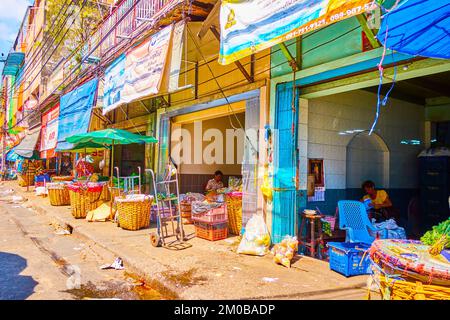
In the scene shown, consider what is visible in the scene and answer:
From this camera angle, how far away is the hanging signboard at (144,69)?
273 inches

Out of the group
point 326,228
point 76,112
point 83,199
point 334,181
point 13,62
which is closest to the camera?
point 326,228

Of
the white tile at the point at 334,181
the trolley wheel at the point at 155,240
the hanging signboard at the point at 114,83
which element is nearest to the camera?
the trolley wheel at the point at 155,240

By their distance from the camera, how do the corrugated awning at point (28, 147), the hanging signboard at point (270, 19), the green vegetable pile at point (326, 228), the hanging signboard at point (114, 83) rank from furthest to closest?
the corrugated awning at point (28, 147) → the hanging signboard at point (114, 83) → the green vegetable pile at point (326, 228) → the hanging signboard at point (270, 19)

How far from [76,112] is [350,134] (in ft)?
35.4

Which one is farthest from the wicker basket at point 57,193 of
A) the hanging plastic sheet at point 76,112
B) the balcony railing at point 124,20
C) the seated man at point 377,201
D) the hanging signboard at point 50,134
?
the seated man at point 377,201

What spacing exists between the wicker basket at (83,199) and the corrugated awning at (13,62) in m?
28.9

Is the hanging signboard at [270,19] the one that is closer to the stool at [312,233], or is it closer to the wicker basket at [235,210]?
the stool at [312,233]

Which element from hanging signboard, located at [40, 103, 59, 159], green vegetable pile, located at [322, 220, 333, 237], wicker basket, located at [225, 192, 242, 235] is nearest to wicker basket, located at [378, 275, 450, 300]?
green vegetable pile, located at [322, 220, 333, 237]

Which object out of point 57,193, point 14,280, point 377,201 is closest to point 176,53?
point 14,280

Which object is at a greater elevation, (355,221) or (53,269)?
(355,221)

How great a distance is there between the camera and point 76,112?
1336 cm

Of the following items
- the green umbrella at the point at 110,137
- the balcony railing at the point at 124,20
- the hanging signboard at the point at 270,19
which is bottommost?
the green umbrella at the point at 110,137

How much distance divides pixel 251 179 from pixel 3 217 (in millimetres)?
8952

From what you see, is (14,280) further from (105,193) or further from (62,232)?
(105,193)
